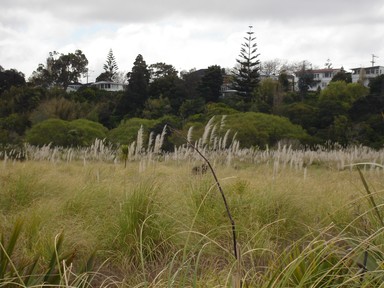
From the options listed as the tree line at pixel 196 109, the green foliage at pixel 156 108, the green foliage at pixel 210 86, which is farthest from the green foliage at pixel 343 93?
the green foliage at pixel 156 108

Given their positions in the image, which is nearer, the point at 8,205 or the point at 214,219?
the point at 214,219

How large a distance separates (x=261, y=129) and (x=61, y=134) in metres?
11.2

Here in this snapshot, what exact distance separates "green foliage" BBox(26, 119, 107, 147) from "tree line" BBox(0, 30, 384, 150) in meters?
0.06

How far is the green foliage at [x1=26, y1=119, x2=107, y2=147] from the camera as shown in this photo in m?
28.2

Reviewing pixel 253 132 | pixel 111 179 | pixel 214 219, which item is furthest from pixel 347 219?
pixel 253 132

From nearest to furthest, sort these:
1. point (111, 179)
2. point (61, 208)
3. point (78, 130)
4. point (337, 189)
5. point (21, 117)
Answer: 1. point (61, 208)
2. point (337, 189)
3. point (111, 179)
4. point (78, 130)
5. point (21, 117)

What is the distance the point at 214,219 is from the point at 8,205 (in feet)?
8.55

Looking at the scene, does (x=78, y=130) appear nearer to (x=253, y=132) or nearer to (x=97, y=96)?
(x=253, y=132)

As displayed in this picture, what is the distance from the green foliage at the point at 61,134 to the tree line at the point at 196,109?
0.19 ft

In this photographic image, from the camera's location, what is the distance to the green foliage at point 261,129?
27.2 meters

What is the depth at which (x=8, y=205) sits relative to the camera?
601 centimetres

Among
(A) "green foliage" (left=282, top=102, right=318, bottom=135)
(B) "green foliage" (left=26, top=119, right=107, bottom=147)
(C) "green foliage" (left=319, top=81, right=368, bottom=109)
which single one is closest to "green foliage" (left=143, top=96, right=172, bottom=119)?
(B) "green foliage" (left=26, top=119, right=107, bottom=147)

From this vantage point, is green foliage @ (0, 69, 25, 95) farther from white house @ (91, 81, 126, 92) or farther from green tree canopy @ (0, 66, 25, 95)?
white house @ (91, 81, 126, 92)

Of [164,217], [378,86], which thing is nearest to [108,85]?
[378,86]
